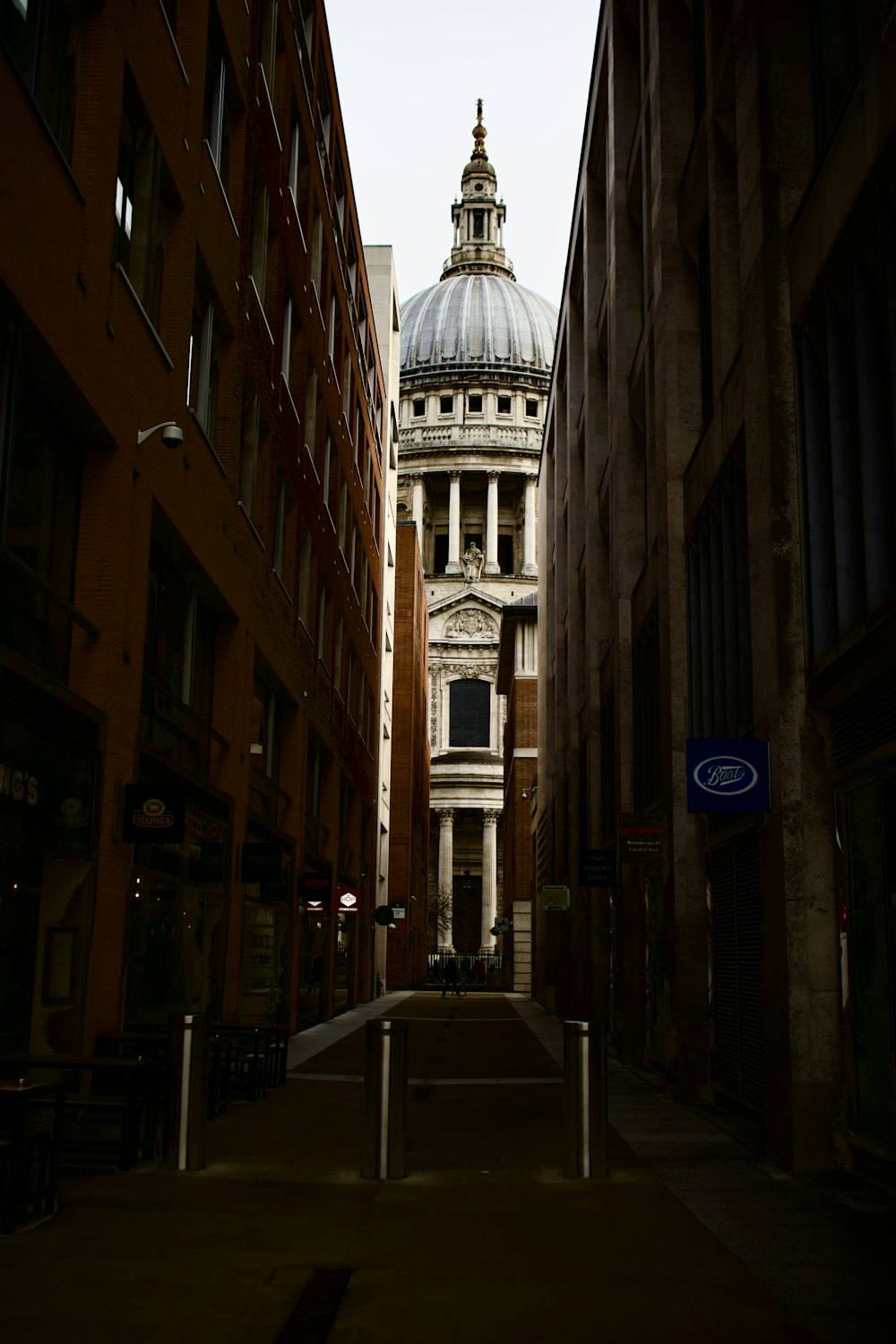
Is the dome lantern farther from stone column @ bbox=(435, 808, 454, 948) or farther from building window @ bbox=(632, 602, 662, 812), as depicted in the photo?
building window @ bbox=(632, 602, 662, 812)

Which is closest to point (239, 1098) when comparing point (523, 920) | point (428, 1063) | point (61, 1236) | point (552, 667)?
point (428, 1063)

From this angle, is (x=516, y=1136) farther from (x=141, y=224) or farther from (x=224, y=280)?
(x=224, y=280)

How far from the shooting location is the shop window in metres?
10.8

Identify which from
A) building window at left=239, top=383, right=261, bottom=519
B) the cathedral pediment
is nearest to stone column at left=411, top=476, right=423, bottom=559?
the cathedral pediment

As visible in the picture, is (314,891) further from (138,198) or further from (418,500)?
(418,500)

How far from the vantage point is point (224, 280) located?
1844 centimetres

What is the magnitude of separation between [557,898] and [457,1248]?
23.8 meters

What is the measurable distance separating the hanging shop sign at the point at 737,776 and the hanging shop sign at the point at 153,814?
520 centimetres

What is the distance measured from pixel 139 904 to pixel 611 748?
39.2ft

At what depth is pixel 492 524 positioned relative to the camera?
12738cm

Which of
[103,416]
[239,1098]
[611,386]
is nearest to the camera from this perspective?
[103,416]

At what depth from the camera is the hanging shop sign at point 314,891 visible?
25891mm

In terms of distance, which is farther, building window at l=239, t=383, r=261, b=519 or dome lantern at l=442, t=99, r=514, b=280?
dome lantern at l=442, t=99, r=514, b=280

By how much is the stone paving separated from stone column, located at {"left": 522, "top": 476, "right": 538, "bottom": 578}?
11300 cm
